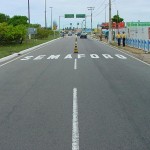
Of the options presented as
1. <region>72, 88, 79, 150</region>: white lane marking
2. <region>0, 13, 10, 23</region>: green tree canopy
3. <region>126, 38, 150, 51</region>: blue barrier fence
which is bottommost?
<region>72, 88, 79, 150</region>: white lane marking

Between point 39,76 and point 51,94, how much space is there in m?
4.78

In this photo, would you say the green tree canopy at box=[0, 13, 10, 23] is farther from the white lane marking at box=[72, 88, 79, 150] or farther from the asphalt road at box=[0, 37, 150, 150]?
the white lane marking at box=[72, 88, 79, 150]

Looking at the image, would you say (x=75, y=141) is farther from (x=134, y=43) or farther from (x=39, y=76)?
(x=134, y=43)

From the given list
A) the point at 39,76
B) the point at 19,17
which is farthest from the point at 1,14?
the point at 39,76

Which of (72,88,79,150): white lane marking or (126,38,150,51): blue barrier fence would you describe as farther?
(126,38,150,51): blue barrier fence

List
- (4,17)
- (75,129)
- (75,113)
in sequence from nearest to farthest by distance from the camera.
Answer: (75,129) < (75,113) < (4,17)

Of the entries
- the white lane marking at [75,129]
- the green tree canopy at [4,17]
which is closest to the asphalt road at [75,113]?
the white lane marking at [75,129]

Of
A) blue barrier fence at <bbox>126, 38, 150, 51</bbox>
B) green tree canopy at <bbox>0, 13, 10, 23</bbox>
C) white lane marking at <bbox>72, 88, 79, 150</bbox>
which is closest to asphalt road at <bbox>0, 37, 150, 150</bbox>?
white lane marking at <bbox>72, 88, 79, 150</bbox>

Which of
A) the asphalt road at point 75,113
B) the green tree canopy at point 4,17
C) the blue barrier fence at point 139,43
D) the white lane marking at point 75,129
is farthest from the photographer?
the green tree canopy at point 4,17

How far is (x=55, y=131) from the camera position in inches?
286

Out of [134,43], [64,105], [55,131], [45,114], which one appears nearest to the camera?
[55,131]

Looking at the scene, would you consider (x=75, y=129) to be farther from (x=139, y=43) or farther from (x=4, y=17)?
(x=4, y=17)

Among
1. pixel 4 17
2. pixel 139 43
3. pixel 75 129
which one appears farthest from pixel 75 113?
pixel 4 17

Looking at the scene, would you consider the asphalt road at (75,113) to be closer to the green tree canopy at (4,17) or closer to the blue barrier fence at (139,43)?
the blue barrier fence at (139,43)
